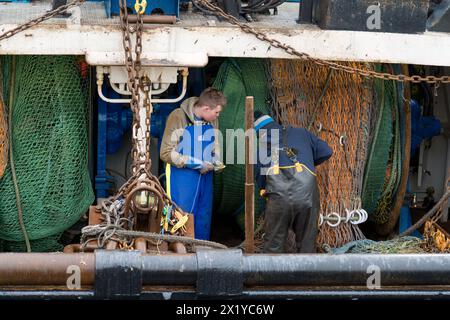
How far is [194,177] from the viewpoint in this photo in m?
7.59

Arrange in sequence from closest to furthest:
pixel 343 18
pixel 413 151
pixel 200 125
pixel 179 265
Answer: pixel 179 265, pixel 343 18, pixel 200 125, pixel 413 151

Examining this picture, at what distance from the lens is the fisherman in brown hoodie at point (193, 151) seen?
7.46 meters

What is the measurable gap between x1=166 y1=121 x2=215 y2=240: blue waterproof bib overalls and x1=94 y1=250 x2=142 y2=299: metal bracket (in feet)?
8.75

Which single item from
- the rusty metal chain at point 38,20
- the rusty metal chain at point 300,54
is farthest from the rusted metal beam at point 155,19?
the rusty metal chain at point 38,20

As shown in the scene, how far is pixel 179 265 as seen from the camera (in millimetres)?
4953

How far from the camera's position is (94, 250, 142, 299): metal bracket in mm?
4859

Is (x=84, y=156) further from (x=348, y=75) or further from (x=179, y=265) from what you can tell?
(x=179, y=265)

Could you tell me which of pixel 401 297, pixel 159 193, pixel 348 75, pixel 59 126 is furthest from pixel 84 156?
pixel 401 297

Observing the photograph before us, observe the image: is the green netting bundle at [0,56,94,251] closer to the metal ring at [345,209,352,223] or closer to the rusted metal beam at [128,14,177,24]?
the rusted metal beam at [128,14,177,24]

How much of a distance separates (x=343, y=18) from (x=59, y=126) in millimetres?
2009

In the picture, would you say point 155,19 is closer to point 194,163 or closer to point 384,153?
point 194,163

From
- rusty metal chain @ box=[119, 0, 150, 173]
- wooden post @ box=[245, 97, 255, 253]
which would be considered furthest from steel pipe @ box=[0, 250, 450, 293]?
rusty metal chain @ box=[119, 0, 150, 173]

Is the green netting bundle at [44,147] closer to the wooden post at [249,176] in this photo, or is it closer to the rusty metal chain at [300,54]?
the rusty metal chain at [300,54]

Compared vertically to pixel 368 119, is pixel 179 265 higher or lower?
lower
